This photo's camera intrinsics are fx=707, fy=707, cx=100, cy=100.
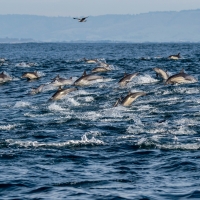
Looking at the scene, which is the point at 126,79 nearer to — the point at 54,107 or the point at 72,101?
the point at 72,101

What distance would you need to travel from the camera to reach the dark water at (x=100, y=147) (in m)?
15.8

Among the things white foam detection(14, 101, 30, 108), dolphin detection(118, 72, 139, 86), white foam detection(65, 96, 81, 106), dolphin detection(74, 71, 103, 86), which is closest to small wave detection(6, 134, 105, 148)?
white foam detection(65, 96, 81, 106)

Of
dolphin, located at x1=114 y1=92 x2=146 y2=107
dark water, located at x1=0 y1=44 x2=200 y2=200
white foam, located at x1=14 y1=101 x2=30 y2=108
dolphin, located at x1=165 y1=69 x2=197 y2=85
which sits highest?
dolphin, located at x1=165 y1=69 x2=197 y2=85

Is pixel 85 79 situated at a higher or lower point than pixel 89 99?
higher

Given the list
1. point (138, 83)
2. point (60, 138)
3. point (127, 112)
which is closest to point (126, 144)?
point (60, 138)

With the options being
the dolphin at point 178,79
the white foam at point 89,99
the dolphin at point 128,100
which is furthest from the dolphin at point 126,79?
the dolphin at point 128,100

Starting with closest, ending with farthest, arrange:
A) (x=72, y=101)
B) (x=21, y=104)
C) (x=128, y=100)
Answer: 1. (x=128, y=100)
2. (x=21, y=104)
3. (x=72, y=101)

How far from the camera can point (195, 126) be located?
23.6 m

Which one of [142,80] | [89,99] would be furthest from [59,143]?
[142,80]

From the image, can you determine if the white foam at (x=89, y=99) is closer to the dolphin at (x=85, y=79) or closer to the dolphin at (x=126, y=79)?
the dolphin at (x=126, y=79)

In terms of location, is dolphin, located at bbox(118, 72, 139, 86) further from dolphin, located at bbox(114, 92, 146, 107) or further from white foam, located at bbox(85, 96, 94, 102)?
dolphin, located at bbox(114, 92, 146, 107)

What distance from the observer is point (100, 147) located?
2038 centimetres

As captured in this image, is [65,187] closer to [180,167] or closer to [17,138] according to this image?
[180,167]

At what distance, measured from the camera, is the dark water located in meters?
15.8
